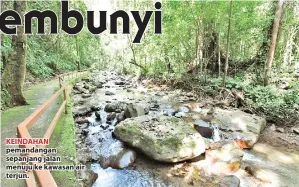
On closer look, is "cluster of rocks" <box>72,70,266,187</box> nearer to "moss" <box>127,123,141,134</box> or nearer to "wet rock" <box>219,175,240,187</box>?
"moss" <box>127,123,141,134</box>

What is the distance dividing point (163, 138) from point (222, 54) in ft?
35.6

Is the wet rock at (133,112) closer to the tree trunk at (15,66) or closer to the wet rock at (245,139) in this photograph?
the wet rock at (245,139)

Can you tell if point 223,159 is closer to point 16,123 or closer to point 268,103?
point 268,103

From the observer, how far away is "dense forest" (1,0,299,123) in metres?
8.04

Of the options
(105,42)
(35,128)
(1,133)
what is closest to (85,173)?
(35,128)

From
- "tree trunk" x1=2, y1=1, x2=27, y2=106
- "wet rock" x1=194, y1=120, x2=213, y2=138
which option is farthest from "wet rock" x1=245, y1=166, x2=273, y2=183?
"tree trunk" x1=2, y1=1, x2=27, y2=106

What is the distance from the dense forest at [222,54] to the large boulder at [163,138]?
3.35 m

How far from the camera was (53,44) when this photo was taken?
20516 millimetres

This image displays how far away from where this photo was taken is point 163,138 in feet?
18.6

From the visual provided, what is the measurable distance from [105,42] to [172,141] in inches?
1642

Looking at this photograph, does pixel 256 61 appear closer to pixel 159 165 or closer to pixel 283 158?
pixel 283 158

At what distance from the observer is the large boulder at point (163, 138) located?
5.43 meters

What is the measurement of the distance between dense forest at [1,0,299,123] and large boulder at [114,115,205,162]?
132 inches

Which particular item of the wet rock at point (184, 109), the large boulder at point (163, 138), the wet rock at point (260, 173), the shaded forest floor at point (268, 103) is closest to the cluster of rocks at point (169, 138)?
the large boulder at point (163, 138)
